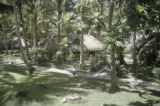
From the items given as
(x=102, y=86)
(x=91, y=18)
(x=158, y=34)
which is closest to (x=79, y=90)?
(x=102, y=86)

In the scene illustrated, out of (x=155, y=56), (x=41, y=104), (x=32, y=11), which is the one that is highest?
(x=32, y=11)

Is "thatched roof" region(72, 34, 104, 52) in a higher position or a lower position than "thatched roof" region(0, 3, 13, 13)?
lower

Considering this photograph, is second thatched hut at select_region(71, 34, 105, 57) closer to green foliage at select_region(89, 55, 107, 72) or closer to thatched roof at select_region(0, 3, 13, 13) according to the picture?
green foliage at select_region(89, 55, 107, 72)

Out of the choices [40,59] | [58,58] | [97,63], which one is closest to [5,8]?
[40,59]

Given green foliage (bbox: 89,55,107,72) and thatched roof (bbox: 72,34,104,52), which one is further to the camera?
thatched roof (bbox: 72,34,104,52)

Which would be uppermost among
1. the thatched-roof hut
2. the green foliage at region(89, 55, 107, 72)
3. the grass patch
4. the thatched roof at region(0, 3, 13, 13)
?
the thatched roof at region(0, 3, 13, 13)

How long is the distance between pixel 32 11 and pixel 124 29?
17678mm

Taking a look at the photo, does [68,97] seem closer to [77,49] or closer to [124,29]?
[124,29]

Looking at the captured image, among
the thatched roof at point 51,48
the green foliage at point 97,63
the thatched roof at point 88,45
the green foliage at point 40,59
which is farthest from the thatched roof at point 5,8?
the green foliage at point 97,63

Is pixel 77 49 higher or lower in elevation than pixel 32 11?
lower

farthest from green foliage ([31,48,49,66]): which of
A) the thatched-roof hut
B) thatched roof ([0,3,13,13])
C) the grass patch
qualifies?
thatched roof ([0,3,13,13])

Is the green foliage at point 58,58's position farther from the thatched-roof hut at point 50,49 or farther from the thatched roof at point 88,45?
the thatched roof at point 88,45

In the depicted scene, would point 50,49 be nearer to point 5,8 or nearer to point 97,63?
point 5,8

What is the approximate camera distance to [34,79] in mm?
22906
